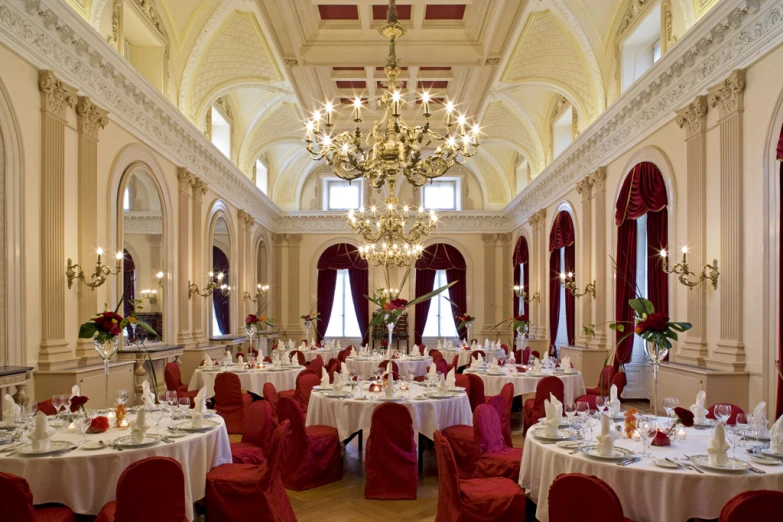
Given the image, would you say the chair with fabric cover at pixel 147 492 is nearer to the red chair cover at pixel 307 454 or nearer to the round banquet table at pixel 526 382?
the red chair cover at pixel 307 454

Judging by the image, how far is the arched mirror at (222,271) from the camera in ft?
47.1

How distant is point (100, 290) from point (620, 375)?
675cm

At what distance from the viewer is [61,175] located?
6965mm

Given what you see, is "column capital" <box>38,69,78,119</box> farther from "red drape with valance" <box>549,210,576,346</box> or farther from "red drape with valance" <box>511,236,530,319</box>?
"red drape with valance" <box>511,236,530,319</box>

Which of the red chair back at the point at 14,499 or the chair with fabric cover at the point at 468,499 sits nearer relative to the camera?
the red chair back at the point at 14,499

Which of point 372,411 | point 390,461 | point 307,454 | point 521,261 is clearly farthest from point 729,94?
point 521,261

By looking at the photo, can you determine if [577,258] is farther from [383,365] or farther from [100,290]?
[100,290]

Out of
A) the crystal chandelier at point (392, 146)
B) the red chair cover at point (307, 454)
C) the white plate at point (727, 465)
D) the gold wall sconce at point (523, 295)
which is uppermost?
the crystal chandelier at point (392, 146)

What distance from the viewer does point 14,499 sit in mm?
3098

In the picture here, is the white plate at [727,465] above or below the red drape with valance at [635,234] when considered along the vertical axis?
below

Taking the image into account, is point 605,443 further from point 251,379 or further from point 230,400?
point 251,379

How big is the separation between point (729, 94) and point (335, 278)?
14.2 meters

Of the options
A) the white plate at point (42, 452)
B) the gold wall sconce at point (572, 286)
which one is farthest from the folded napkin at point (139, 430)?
the gold wall sconce at point (572, 286)

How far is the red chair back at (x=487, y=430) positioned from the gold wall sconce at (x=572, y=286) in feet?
21.7
